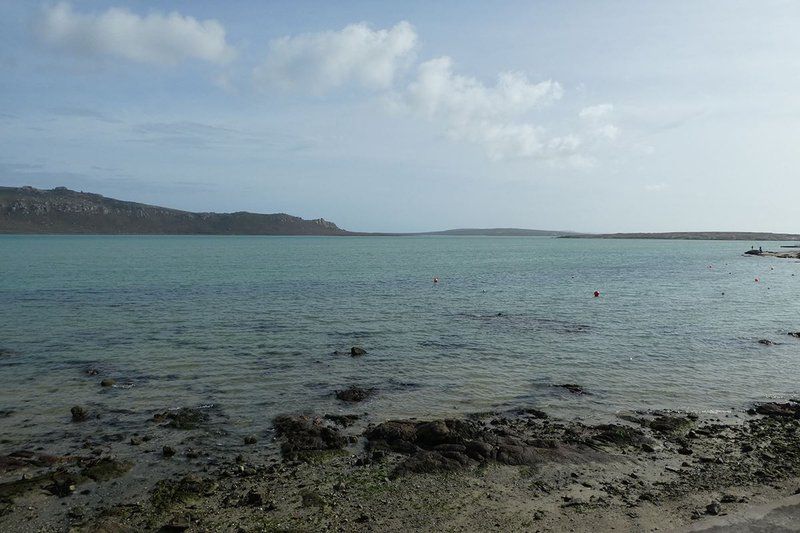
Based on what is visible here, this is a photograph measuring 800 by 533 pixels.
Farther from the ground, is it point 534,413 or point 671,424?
point 671,424

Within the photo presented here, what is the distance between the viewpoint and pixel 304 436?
14367 mm

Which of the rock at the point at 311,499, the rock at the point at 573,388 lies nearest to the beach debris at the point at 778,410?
the rock at the point at 573,388

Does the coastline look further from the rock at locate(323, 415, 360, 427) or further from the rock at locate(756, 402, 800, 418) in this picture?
the rock at locate(756, 402, 800, 418)

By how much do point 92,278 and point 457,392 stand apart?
53.5 m

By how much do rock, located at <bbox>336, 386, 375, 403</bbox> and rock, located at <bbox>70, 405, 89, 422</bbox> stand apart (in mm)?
7712

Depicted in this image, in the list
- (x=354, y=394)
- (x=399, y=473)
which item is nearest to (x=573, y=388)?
(x=354, y=394)

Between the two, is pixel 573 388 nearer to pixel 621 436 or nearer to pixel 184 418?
pixel 621 436

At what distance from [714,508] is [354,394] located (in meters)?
11.1

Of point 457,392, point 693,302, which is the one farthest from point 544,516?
point 693,302

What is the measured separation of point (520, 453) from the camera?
13211 millimetres

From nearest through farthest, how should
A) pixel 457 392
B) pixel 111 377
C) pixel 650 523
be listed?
pixel 650 523
pixel 457 392
pixel 111 377

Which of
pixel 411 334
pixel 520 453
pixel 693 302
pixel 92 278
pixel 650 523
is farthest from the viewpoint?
pixel 92 278

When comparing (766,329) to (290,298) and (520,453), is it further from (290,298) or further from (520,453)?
(290,298)

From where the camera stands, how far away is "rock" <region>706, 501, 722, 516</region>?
10336 mm
